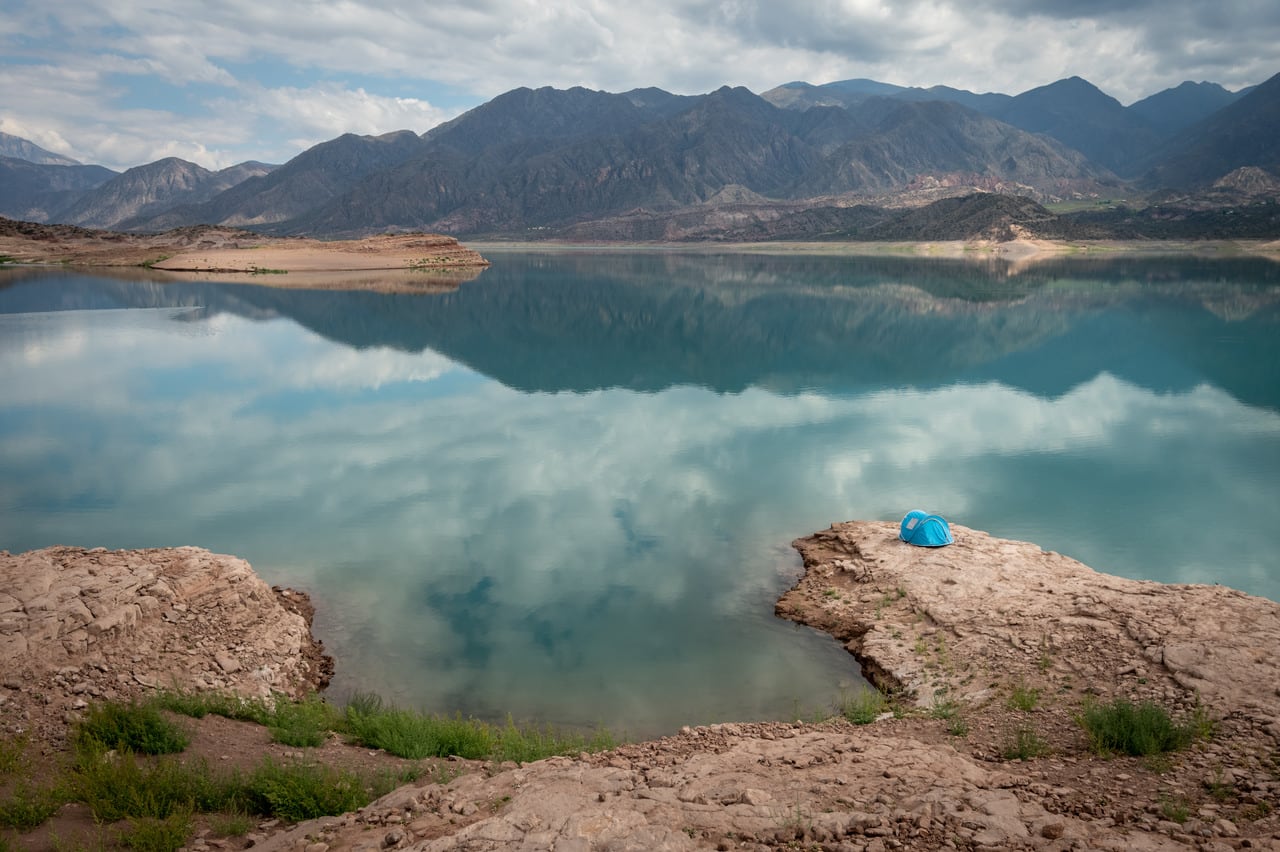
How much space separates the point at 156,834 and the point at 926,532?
9977 millimetres

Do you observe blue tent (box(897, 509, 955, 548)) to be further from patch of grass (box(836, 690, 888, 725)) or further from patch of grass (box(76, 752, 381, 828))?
patch of grass (box(76, 752, 381, 828))

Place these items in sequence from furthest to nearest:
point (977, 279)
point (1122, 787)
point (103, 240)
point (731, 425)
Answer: point (103, 240) → point (977, 279) → point (731, 425) → point (1122, 787)

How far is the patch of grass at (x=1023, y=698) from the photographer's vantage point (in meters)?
6.95

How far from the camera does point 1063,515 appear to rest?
14.0m

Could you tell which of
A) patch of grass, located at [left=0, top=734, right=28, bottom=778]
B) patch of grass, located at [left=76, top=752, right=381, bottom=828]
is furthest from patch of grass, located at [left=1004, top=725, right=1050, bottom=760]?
patch of grass, located at [left=0, top=734, right=28, bottom=778]

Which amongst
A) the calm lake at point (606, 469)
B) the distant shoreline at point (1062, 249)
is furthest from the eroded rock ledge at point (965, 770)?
the distant shoreline at point (1062, 249)

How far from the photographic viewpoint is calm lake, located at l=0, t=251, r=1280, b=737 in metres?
9.62

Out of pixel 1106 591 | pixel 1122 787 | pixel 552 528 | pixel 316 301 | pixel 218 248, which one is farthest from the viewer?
pixel 218 248

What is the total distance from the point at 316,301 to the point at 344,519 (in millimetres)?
41819

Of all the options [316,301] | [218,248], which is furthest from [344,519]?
[218,248]

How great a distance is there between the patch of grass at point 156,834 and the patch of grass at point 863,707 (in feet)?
18.9

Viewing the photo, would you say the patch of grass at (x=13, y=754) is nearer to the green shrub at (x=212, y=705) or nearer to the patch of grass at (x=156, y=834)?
the green shrub at (x=212, y=705)

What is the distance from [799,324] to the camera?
42375 mm

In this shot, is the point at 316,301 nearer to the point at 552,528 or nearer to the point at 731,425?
the point at 731,425
